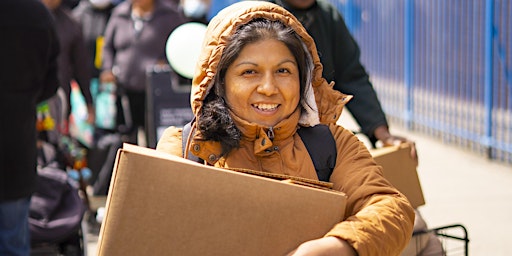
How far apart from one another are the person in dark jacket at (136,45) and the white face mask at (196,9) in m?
0.14

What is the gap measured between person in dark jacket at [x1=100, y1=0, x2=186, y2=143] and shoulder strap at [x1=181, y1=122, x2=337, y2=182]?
6.06 metres

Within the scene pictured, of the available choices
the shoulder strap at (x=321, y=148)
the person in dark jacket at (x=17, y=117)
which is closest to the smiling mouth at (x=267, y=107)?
the shoulder strap at (x=321, y=148)

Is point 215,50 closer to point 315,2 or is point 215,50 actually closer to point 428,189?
point 315,2

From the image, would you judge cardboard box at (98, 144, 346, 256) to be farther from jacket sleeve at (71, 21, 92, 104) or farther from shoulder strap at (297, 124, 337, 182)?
jacket sleeve at (71, 21, 92, 104)

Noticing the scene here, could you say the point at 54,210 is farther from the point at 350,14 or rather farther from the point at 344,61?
the point at 350,14

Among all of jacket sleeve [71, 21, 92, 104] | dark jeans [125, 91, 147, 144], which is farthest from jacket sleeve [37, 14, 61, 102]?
dark jeans [125, 91, 147, 144]

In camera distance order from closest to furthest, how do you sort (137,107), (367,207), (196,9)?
1. (367,207)
2. (137,107)
3. (196,9)

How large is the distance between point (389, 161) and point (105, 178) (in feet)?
14.6

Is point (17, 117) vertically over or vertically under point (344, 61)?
under

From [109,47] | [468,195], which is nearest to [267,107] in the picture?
[468,195]

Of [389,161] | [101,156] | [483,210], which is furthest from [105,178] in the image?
[389,161]

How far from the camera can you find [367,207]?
2461 mm

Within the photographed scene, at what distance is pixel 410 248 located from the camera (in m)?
3.45

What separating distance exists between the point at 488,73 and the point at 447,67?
125 centimetres
